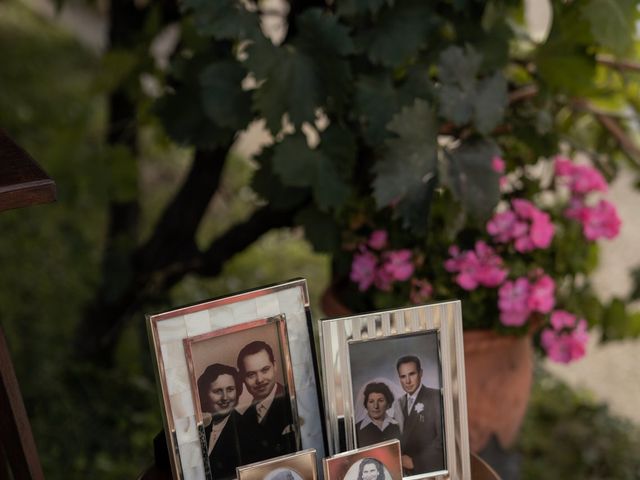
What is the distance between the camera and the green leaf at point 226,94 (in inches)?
62.1

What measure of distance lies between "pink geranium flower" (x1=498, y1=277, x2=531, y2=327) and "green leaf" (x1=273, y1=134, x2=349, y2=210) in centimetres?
39

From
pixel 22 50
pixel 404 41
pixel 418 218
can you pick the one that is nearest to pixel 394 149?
pixel 418 218

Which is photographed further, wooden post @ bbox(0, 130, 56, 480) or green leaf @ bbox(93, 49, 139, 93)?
green leaf @ bbox(93, 49, 139, 93)

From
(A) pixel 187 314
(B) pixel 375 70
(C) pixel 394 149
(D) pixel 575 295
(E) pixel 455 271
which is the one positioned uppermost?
(B) pixel 375 70

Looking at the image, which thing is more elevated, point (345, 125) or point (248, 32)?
point (248, 32)

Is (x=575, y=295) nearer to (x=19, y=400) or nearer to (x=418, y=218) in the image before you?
(x=418, y=218)

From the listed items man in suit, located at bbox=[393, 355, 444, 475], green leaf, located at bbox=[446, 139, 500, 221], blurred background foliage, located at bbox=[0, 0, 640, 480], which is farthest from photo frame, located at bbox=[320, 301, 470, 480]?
blurred background foliage, located at bbox=[0, 0, 640, 480]

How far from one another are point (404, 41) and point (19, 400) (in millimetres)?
899

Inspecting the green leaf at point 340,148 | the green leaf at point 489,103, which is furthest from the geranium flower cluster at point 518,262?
the green leaf at point 340,148

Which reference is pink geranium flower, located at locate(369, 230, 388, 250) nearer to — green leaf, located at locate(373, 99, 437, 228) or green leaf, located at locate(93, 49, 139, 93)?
green leaf, located at locate(373, 99, 437, 228)

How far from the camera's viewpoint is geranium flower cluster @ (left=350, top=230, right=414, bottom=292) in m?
1.70

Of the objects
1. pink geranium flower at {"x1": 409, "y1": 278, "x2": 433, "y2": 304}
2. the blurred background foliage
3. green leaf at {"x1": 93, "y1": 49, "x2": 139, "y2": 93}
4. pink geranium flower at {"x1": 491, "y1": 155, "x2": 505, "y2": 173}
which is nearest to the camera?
pink geranium flower at {"x1": 491, "y1": 155, "x2": 505, "y2": 173}

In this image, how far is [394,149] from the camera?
1432mm

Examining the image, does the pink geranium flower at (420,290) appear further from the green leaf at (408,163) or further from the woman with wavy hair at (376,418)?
the woman with wavy hair at (376,418)
